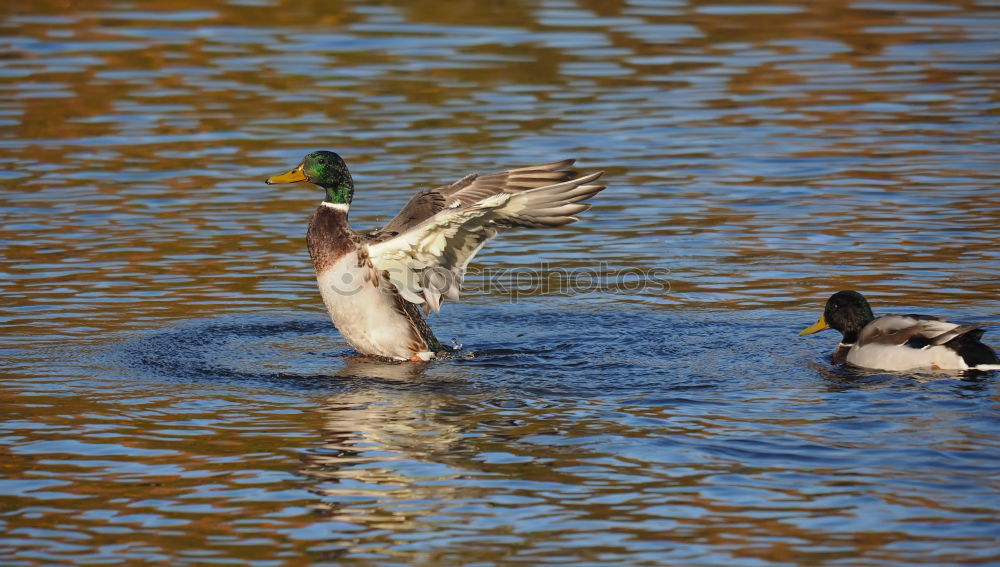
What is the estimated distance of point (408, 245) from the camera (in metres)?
9.43

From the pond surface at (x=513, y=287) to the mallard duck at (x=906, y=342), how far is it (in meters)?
0.17

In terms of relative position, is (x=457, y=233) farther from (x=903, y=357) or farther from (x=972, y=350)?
(x=972, y=350)

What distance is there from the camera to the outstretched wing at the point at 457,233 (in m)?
8.87

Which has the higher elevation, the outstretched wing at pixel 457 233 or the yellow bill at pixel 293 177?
the yellow bill at pixel 293 177

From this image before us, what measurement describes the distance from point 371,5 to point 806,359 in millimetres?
16255

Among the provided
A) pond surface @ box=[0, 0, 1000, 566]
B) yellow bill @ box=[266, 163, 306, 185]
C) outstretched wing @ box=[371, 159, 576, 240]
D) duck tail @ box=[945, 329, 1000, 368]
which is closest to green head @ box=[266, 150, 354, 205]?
yellow bill @ box=[266, 163, 306, 185]

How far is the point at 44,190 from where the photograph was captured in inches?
575

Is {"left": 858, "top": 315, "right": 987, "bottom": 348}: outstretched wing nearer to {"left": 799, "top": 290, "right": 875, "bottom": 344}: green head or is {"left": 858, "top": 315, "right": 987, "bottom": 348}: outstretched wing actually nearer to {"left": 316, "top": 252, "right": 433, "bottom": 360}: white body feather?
{"left": 799, "top": 290, "right": 875, "bottom": 344}: green head

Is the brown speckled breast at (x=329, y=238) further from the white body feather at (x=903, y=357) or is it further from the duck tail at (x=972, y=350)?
the duck tail at (x=972, y=350)

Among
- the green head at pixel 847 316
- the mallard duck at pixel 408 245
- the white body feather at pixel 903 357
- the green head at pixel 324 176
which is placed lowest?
the white body feather at pixel 903 357

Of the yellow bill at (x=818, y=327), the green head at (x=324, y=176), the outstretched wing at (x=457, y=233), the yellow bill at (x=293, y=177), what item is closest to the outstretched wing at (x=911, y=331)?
the yellow bill at (x=818, y=327)

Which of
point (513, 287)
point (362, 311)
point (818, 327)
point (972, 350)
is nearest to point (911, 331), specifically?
point (972, 350)

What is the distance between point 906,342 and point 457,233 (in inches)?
118

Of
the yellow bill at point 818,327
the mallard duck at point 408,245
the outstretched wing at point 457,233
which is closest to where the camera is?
the outstretched wing at point 457,233
